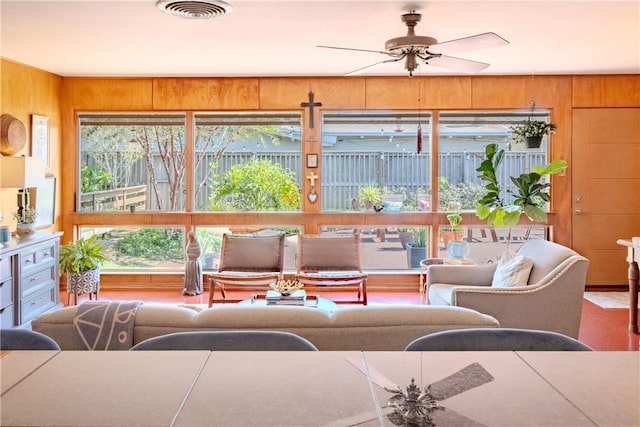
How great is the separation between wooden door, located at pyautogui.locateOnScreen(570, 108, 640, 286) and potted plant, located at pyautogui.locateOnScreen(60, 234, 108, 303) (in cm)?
567

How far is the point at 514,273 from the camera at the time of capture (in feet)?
15.1

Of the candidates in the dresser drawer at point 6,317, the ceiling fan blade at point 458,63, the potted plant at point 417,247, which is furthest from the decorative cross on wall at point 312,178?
the dresser drawer at point 6,317

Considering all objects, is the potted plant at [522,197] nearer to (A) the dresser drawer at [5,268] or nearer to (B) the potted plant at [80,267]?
(B) the potted plant at [80,267]

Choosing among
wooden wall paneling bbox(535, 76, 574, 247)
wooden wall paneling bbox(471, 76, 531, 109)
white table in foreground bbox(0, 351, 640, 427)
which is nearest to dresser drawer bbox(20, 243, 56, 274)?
white table in foreground bbox(0, 351, 640, 427)

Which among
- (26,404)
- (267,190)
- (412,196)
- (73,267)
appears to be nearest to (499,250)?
(412,196)

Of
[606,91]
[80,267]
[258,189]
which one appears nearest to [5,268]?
[80,267]

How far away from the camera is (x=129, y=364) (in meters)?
1.39

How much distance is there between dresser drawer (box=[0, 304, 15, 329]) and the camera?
16.3 feet

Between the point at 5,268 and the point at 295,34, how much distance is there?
3.21 m

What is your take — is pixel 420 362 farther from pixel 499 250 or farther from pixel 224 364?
pixel 499 250

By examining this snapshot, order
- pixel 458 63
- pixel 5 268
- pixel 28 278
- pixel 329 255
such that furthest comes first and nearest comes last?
pixel 329 255
pixel 28 278
pixel 5 268
pixel 458 63

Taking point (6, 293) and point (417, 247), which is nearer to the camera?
point (6, 293)

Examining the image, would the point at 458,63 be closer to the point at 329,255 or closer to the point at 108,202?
the point at 329,255

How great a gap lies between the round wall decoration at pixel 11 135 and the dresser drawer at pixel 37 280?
4.11 feet
